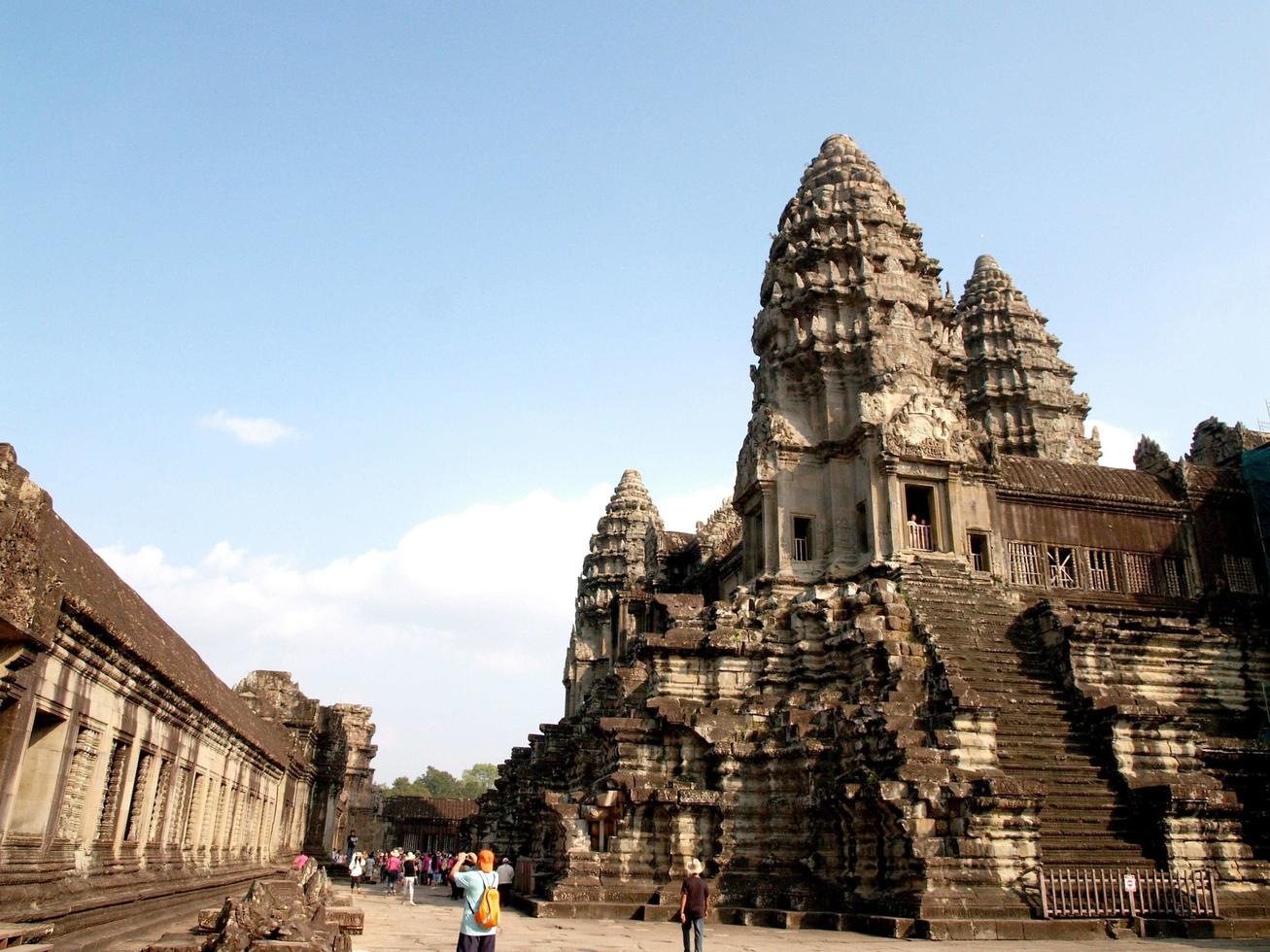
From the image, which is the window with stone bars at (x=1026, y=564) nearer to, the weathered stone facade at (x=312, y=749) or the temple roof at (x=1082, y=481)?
the temple roof at (x=1082, y=481)

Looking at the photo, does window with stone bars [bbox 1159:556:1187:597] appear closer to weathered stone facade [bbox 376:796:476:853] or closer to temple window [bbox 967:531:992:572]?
temple window [bbox 967:531:992:572]

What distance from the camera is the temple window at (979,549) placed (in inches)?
1105

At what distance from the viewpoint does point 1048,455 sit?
144 ft

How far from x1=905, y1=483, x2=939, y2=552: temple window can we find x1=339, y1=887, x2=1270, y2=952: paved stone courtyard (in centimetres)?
1241

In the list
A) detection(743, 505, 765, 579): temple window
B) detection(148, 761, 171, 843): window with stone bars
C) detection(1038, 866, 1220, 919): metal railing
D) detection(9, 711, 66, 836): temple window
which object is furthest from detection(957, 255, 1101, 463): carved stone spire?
detection(9, 711, 66, 836): temple window

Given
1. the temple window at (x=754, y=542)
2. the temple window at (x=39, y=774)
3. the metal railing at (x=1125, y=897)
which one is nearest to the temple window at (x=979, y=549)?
the temple window at (x=754, y=542)

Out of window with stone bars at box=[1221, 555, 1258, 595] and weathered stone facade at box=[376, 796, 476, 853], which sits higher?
window with stone bars at box=[1221, 555, 1258, 595]

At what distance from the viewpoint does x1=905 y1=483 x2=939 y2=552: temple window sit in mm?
27547

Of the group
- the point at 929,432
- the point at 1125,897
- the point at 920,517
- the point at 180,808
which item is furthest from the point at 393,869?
the point at 1125,897

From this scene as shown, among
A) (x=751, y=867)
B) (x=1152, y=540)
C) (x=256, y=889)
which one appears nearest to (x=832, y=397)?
(x=1152, y=540)

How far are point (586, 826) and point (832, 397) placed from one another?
48.2 ft

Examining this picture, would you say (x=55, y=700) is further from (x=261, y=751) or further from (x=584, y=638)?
(x=584, y=638)

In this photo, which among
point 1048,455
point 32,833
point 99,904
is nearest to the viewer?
point 32,833

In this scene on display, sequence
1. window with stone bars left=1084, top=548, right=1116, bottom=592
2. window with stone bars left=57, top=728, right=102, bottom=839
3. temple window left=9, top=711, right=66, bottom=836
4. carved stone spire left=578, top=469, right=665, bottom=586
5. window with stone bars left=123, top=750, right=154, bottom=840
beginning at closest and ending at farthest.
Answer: temple window left=9, top=711, right=66, bottom=836 < window with stone bars left=57, top=728, right=102, bottom=839 < window with stone bars left=123, top=750, right=154, bottom=840 < window with stone bars left=1084, top=548, right=1116, bottom=592 < carved stone spire left=578, top=469, right=665, bottom=586
